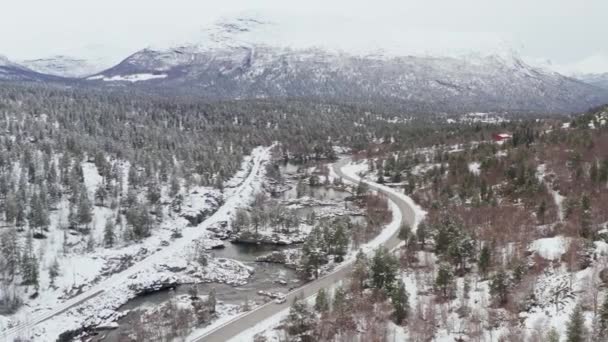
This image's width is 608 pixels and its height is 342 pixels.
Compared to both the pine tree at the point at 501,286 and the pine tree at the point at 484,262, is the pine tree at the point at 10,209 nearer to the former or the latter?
the pine tree at the point at 484,262

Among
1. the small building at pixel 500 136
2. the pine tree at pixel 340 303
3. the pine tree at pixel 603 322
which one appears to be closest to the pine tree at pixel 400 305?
the pine tree at pixel 340 303

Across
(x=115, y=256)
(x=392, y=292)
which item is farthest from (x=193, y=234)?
(x=392, y=292)

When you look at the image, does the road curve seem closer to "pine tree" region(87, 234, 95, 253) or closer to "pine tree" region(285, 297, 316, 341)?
"pine tree" region(285, 297, 316, 341)

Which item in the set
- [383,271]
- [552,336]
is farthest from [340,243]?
[552,336]

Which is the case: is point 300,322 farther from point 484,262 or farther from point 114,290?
point 114,290

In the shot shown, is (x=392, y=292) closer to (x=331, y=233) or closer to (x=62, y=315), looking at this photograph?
(x=331, y=233)

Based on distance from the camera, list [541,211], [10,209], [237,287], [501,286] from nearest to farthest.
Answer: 1. [501,286]
2. [237,287]
3. [541,211]
4. [10,209]

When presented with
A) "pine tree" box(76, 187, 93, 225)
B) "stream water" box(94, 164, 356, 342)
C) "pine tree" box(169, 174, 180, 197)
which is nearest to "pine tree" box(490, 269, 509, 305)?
"stream water" box(94, 164, 356, 342)
